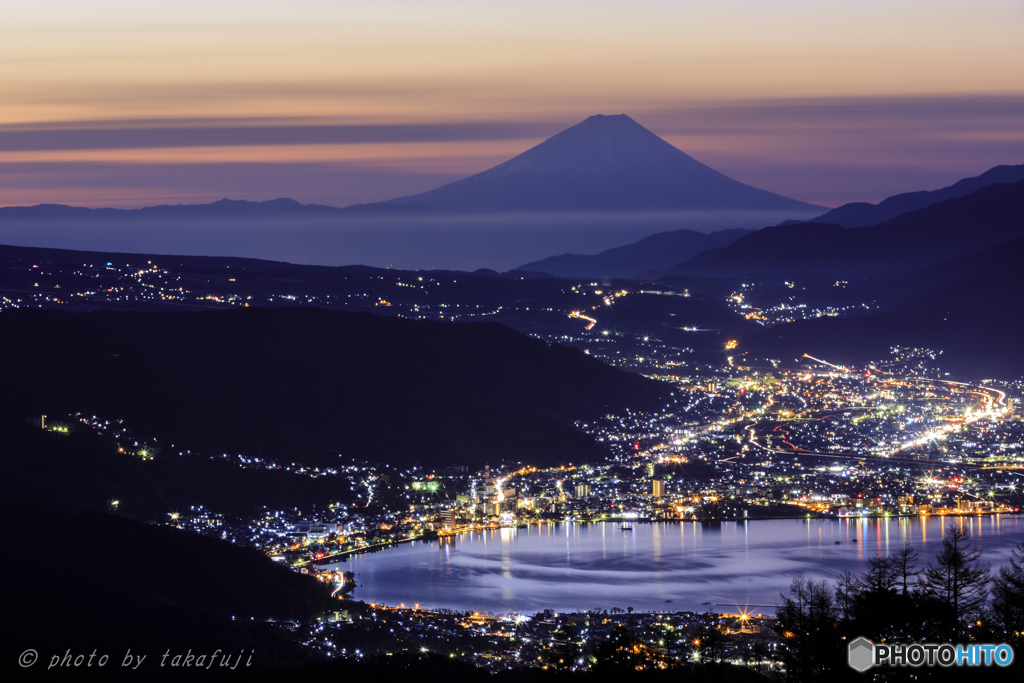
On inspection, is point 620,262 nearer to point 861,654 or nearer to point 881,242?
point 881,242

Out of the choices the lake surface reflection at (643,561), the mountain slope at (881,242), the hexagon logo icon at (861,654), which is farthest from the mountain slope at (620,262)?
the hexagon logo icon at (861,654)

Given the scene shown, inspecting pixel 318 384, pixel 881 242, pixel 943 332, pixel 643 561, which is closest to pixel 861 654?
pixel 643 561

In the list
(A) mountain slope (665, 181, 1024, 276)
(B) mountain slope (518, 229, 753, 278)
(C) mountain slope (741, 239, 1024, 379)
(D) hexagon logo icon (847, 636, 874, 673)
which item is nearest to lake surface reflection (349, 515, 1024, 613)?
(D) hexagon logo icon (847, 636, 874, 673)

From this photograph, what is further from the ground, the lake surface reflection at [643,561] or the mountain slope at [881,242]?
the mountain slope at [881,242]

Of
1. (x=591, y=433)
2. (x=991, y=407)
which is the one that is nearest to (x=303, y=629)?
(x=591, y=433)

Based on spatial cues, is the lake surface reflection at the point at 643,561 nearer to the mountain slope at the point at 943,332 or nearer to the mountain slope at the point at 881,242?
the mountain slope at the point at 943,332

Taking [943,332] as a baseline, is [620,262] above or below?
above

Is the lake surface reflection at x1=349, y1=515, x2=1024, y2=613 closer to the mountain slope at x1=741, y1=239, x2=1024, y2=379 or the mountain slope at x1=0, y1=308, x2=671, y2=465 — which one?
the mountain slope at x1=0, y1=308, x2=671, y2=465
